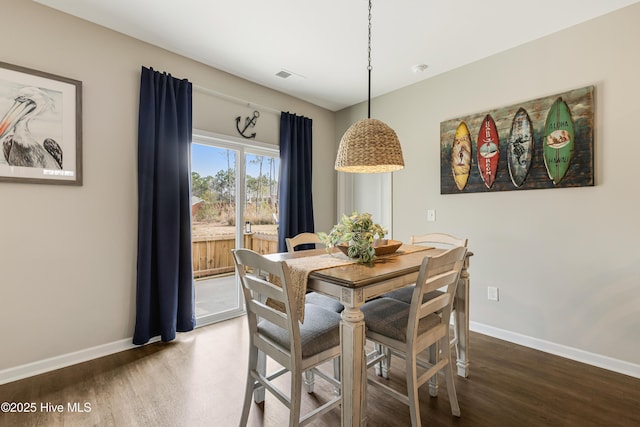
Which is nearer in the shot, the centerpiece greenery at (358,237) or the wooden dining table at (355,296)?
the wooden dining table at (355,296)

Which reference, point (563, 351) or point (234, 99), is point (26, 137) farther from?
point (563, 351)

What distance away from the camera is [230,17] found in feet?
7.53

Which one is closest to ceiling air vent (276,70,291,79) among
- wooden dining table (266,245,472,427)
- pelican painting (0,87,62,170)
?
pelican painting (0,87,62,170)

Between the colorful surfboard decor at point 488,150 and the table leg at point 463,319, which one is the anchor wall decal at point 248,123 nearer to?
the colorful surfboard decor at point 488,150

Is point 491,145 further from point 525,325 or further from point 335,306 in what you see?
point 335,306

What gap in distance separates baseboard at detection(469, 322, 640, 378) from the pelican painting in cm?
395

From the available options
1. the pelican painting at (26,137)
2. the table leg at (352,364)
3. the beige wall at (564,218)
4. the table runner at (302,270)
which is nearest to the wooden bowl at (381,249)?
the table runner at (302,270)

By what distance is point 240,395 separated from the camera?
6.28 feet

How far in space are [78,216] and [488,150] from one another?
3.62 metres

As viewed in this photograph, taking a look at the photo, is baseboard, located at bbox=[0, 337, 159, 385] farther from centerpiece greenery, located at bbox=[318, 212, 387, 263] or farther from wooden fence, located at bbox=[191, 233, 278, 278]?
centerpiece greenery, located at bbox=[318, 212, 387, 263]

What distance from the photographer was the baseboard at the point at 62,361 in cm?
203

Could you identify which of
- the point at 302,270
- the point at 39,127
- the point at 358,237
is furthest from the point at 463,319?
the point at 39,127

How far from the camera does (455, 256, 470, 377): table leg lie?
201 centimetres

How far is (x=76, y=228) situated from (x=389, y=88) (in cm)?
346
